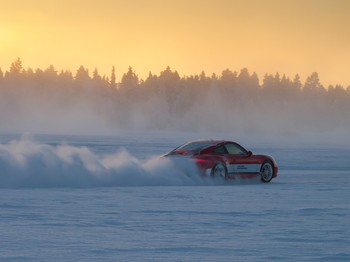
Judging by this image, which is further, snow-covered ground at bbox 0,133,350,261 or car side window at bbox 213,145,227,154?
car side window at bbox 213,145,227,154

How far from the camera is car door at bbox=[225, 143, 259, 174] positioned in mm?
25828

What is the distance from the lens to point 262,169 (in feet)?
87.5

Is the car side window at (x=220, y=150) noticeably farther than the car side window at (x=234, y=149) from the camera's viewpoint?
No

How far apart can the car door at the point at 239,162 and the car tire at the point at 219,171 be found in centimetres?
17

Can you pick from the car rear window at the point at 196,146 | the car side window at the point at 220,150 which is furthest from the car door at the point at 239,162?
the car rear window at the point at 196,146

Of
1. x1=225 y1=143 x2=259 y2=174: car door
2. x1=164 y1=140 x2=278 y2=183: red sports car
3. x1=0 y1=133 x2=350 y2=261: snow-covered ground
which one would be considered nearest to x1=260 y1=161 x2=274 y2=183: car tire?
x1=164 y1=140 x2=278 y2=183: red sports car

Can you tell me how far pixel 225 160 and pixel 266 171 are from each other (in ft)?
5.36

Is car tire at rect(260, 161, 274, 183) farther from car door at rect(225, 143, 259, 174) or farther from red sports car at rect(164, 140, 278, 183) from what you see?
car door at rect(225, 143, 259, 174)

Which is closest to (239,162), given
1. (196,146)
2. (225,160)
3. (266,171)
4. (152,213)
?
(225,160)

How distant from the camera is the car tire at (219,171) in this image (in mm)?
25281

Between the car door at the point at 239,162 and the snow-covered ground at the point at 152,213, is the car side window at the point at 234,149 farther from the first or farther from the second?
the snow-covered ground at the point at 152,213

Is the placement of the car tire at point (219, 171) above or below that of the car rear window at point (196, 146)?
below

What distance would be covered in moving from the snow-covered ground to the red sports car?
0.33 m

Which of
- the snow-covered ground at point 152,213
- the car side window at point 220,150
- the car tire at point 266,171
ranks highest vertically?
the car side window at point 220,150
